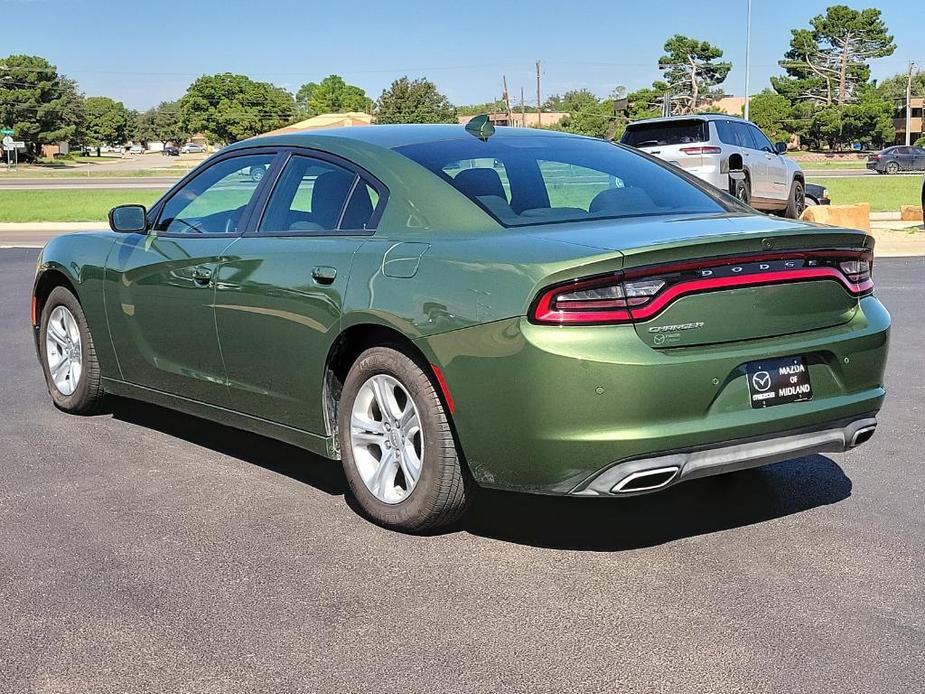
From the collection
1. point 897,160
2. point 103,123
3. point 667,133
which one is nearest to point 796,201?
point 667,133

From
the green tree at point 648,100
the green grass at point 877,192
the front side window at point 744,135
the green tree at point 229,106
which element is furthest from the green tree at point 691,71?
the front side window at point 744,135

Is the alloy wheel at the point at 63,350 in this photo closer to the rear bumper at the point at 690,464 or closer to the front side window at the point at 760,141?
the rear bumper at the point at 690,464

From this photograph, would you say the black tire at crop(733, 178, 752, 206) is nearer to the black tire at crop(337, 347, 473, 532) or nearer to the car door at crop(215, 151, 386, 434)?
the car door at crop(215, 151, 386, 434)

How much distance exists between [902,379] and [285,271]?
4567 mm

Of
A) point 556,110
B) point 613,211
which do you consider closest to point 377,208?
point 613,211

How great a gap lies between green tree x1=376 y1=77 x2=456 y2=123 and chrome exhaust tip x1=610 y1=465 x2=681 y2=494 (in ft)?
332

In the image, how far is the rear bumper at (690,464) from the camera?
423 cm

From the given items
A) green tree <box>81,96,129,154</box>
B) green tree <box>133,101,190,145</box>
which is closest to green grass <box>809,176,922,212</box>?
green tree <box>81,96,129,154</box>

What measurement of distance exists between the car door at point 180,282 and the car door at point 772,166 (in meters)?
15.1

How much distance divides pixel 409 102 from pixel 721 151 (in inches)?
3520

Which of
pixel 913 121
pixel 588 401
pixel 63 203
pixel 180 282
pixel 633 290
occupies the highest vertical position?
pixel 633 290

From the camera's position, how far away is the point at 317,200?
5.47m

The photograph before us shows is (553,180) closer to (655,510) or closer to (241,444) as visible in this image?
(655,510)

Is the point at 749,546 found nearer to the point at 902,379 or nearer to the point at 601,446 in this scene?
the point at 601,446
